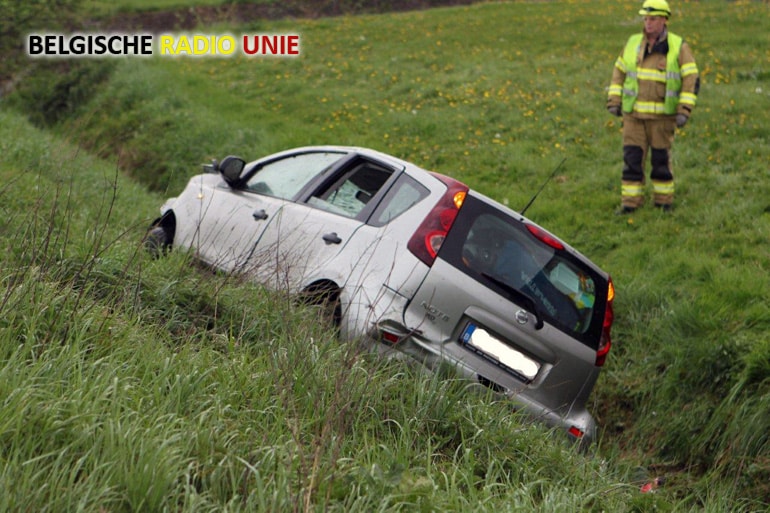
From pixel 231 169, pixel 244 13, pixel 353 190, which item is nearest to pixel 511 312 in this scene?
pixel 353 190

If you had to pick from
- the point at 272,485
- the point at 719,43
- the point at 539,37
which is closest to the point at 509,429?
the point at 272,485

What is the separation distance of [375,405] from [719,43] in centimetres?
1595

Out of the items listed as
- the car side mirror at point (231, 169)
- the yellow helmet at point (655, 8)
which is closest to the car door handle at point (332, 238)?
the car side mirror at point (231, 169)

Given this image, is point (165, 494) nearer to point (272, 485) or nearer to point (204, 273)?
point (272, 485)

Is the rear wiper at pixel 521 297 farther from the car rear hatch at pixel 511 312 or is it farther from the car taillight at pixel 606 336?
the car taillight at pixel 606 336

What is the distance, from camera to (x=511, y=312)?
5.57m

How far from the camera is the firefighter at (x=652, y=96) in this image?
32.3 feet

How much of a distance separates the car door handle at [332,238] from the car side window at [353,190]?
0.24m

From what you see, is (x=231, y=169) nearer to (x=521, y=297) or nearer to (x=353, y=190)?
(x=353, y=190)

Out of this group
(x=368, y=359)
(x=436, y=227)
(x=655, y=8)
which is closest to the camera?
(x=368, y=359)

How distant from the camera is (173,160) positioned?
14.3m

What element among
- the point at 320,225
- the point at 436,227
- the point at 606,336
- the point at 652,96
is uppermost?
the point at 652,96

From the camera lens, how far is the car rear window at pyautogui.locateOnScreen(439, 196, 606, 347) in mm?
5645

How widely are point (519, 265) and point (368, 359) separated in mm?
1124
